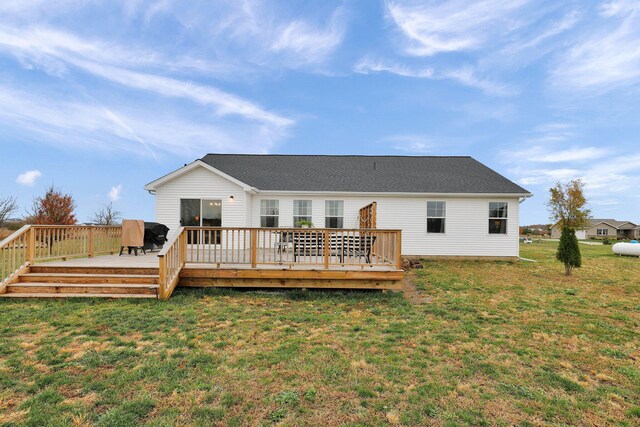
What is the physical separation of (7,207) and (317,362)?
106 ft

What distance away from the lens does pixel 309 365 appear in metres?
3.35

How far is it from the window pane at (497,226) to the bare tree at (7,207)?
34342mm

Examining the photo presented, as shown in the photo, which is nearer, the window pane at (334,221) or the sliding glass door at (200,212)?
the sliding glass door at (200,212)

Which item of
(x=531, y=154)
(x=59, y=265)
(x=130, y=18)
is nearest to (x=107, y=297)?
(x=59, y=265)

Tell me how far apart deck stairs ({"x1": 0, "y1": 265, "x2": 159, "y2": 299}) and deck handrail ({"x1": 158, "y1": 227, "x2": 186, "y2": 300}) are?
0.31 metres

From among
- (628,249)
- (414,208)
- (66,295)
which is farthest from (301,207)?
(628,249)

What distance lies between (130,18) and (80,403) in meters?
16.2

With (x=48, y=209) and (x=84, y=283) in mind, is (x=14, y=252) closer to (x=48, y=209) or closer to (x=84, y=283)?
(x=84, y=283)

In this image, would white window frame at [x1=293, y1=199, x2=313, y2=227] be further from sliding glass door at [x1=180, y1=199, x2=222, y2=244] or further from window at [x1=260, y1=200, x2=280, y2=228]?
sliding glass door at [x1=180, y1=199, x2=222, y2=244]

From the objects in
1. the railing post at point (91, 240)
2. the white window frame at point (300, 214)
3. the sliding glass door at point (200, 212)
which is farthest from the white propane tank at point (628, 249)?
the railing post at point (91, 240)

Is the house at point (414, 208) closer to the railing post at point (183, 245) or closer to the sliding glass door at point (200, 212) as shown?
the sliding glass door at point (200, 212)

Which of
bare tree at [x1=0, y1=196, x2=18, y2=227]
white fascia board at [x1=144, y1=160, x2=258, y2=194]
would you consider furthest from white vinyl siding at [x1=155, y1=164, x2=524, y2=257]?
bare tree at [x1=0, y1=196, x2=18, y2=227]

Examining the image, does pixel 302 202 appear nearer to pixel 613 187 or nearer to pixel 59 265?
pixel 59 265

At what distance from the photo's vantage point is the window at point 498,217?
1316 cm
